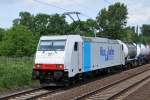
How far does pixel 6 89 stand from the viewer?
22.2m

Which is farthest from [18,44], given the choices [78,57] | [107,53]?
[78,57]

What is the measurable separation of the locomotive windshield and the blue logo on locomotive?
8.01 metres

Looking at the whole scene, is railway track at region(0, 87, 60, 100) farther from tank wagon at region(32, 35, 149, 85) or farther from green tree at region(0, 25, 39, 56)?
green tree at region(0, 25, 39, 56)

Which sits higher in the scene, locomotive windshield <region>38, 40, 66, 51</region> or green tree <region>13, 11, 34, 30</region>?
green tree <region>13, 11, 34, 30</region>

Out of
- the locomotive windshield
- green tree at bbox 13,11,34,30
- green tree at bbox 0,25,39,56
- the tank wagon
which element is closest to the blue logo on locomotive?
the tank wagon

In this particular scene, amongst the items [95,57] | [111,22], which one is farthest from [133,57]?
[111,22]

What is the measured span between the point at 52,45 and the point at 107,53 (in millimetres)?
10421

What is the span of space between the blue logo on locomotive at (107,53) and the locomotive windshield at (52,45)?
8.01m

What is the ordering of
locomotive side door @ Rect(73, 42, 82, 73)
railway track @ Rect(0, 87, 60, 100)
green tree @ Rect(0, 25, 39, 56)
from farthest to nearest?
green tree @ Rect(0, 25, 39, 56) < locomotive side door @ Rect(73, 42, 82, 73) < railway track @ Rect(0, 87, 60, 100)

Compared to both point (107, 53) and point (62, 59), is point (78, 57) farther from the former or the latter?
point (107, 53)

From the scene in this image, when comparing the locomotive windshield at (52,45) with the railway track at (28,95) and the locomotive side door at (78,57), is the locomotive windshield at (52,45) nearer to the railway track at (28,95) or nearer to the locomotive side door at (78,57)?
the locomotive side door at (78,57)

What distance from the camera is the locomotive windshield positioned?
23.4 m

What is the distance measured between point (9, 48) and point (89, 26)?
23674 millimetres

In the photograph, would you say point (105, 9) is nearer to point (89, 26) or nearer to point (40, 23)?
point (89, 26)
